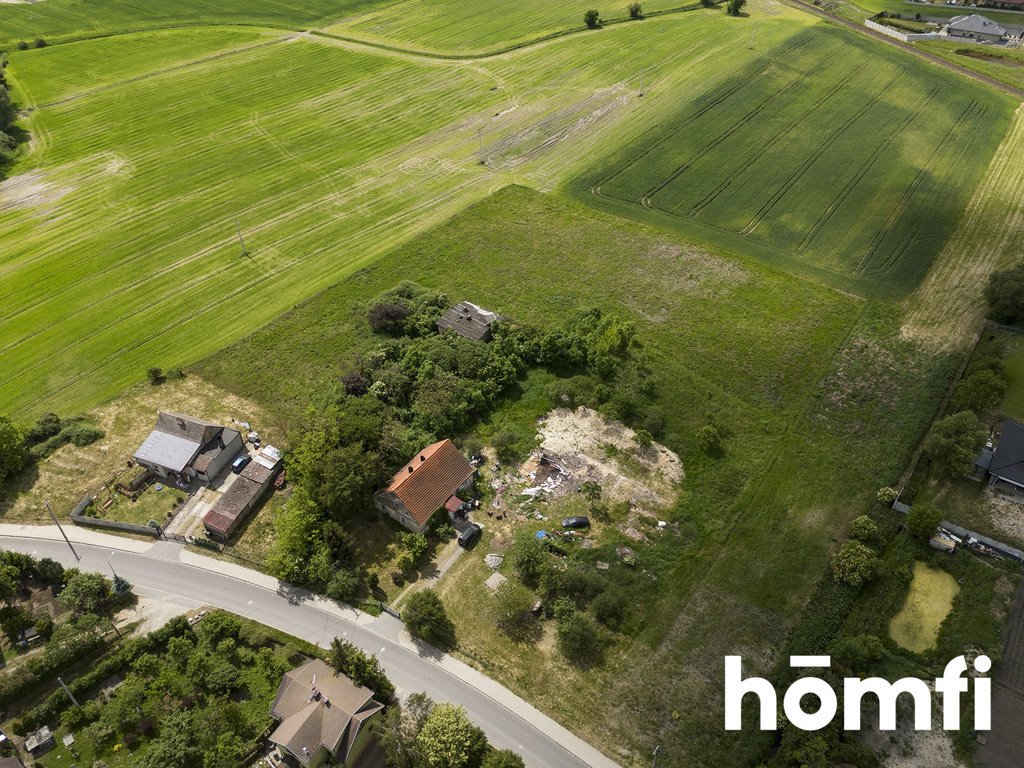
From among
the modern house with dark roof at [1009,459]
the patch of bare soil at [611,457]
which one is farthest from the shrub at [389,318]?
the modern house with dark roof at [1009,459]

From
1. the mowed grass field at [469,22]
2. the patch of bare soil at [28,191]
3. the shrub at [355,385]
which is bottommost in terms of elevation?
the shrub at [355,385]

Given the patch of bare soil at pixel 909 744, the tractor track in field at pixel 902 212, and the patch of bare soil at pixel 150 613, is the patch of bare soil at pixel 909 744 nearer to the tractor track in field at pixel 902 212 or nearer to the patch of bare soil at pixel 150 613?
the patch of bare soil at pixel 150 613

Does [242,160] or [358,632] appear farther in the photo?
[242,160]

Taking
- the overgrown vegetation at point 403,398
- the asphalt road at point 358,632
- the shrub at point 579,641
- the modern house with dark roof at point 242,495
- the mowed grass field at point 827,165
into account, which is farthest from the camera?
the mowed grass field at point 827,165

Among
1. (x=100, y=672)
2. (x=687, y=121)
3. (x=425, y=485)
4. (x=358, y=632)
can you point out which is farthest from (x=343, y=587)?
(x=687, y=121)

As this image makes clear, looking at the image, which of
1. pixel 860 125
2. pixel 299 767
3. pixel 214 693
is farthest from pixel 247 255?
pixel 860 125

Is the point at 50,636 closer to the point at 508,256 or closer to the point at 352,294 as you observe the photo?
the point at 352,294

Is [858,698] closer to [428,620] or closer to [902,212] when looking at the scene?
[428,620]
